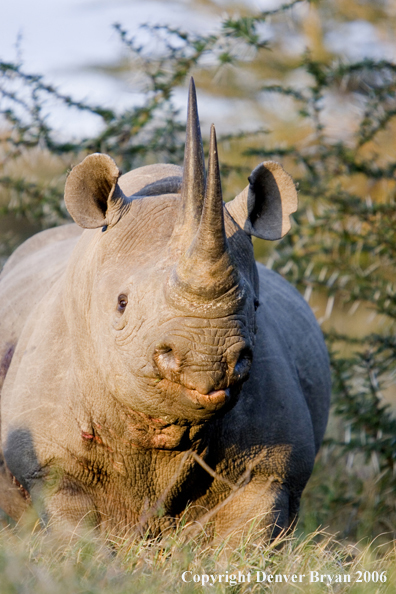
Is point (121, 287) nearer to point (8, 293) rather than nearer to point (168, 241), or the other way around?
point (168, 241)

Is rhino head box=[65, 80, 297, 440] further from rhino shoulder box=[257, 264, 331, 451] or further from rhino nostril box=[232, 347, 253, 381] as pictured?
rhino shoulder box=[257, 264, 331, 451]

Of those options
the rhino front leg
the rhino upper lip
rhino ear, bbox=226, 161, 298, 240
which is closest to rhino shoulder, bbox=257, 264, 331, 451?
rhino ear, bbox=226, 161, 298, 240

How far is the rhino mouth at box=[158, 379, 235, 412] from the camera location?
10.5ft

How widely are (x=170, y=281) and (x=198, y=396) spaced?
455 mm

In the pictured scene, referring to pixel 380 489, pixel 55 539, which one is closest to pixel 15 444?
pixel 55 539

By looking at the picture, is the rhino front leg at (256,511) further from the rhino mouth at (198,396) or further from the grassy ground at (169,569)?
the rhino mouth at (198,396)

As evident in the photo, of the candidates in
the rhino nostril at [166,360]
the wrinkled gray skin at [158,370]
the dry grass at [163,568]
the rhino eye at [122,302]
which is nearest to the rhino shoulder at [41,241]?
the wrinkled gray skin at [158,370]

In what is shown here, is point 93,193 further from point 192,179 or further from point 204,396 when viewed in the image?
point 204,396

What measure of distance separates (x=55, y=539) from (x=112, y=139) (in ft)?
16.6

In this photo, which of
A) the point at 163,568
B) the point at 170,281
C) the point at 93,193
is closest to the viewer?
the point at 163,568

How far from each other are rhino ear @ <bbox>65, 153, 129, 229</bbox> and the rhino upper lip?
911 mm

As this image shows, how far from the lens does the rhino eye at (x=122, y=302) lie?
354 centimetres

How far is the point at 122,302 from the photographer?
3553mm

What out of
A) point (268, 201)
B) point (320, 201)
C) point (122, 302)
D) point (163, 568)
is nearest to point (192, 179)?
point (122, 302)
